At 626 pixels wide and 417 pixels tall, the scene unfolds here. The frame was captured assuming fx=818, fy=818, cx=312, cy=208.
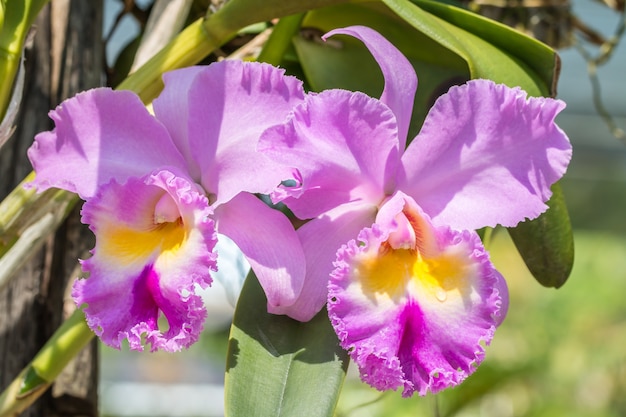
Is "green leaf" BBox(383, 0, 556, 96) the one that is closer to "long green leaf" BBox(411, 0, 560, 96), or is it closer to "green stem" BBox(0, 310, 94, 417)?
"long green leaf" BBox(411, 0, 560, 96)

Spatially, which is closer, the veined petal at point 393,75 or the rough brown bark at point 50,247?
the veined petal at point 393,75

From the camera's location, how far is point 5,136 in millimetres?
487

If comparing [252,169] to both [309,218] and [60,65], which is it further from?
[60,65]

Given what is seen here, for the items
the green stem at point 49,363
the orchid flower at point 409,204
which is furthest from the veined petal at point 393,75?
the green stem at point 49,363

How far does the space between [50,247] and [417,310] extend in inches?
16.7

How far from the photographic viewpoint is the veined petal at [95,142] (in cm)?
45

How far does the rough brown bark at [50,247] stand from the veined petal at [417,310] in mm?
359

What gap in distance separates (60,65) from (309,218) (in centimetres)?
37

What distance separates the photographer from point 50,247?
28.5 inches

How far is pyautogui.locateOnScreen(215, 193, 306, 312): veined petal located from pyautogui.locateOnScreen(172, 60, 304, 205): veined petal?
14 millimetres

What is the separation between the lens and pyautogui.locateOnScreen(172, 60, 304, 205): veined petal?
0.43 m

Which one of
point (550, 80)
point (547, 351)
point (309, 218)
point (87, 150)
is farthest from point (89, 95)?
point (547, 351)

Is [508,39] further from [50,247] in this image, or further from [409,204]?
[50,247]

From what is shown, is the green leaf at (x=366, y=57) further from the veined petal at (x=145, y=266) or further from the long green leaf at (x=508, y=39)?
the veined petal at (x=145, y=266)
